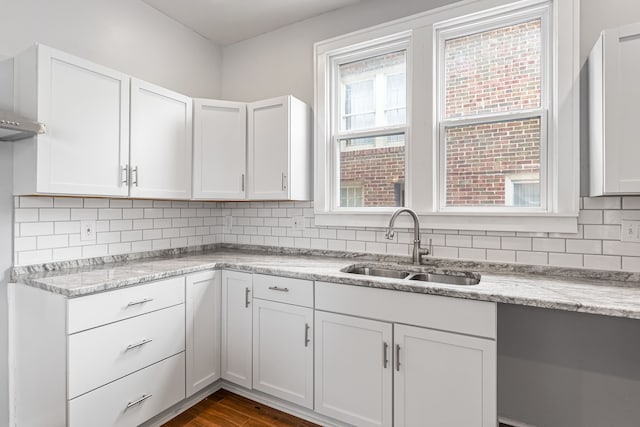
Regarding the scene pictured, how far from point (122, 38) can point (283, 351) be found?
252 centimetres

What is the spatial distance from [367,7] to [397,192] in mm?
1437

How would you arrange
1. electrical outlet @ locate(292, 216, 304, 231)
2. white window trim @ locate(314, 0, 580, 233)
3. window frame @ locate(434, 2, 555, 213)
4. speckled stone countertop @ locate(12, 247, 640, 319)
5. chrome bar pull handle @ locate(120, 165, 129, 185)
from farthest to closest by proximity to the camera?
1. electrical outlet @ locate(292, 216, 304, 231)
2. chrome bar pull handle @ locate(120, 165, 129, 185)
3. window frame @ locate(434, 2, 555, 213)
4. white window trim @ locate(314, 0, 580, 233)
5. speckled stone countertop @ locate(12, 247, 640, 319)

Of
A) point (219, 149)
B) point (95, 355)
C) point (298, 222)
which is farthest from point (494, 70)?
point (95, 355)

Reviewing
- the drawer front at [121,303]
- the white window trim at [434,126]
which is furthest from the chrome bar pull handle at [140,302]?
the white window trim at [434,126]

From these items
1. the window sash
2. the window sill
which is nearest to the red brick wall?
the window sill

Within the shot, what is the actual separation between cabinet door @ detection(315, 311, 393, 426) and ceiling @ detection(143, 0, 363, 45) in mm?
2335

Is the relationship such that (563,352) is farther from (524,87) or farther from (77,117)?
(77,117)

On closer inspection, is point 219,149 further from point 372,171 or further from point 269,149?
point 372,171

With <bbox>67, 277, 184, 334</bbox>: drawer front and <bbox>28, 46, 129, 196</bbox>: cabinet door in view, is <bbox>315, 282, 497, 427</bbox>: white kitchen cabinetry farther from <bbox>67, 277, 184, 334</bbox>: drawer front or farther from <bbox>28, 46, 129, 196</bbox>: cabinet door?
<bbox>28, 46, 129, 196</bbox>: cabinet door

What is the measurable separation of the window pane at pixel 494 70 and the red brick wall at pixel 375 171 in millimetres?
492

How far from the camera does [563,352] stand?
1.93 metres

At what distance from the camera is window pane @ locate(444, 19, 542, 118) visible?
7.02 feet

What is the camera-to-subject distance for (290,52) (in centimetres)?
297

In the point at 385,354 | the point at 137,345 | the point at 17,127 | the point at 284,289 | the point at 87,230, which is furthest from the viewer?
the point at 87,230
